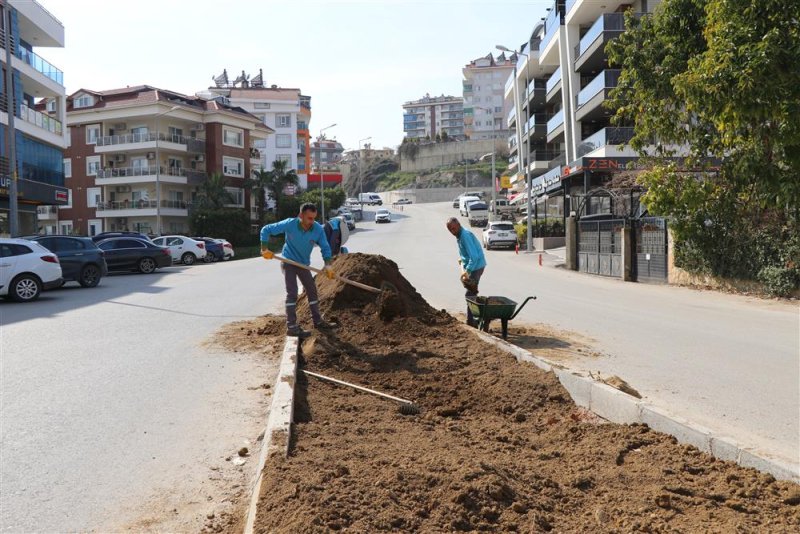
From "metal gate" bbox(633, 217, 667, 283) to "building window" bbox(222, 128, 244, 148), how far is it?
47731 millimetres

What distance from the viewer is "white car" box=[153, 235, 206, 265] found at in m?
33.4

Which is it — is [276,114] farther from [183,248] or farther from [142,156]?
[183,248]

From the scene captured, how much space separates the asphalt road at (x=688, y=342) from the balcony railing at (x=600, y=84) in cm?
1644

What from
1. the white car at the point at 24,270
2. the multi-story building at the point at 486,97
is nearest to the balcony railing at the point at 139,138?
the white car at the point at 24,270

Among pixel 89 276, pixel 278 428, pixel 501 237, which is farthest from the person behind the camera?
pixel 501 237

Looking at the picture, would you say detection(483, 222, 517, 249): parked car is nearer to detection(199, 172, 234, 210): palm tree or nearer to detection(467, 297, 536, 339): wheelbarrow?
detection(199, 172, 234, 210): palm tree

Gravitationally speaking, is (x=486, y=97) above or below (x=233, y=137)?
above

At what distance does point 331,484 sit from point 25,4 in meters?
38.6

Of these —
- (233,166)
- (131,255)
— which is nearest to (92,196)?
Answer: (233,166)

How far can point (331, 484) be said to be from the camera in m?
3.77

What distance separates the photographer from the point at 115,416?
612 centimetres

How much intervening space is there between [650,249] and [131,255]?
62.0 feet

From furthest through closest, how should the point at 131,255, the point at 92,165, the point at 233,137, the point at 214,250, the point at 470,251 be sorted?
the point at 233,137
the point at 92,165
the point at 214,250
the point at 131,255
the point at 470,251

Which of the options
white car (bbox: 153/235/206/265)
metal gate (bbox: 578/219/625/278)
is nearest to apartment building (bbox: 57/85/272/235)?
white car (bbox: 153/235/206/265)
